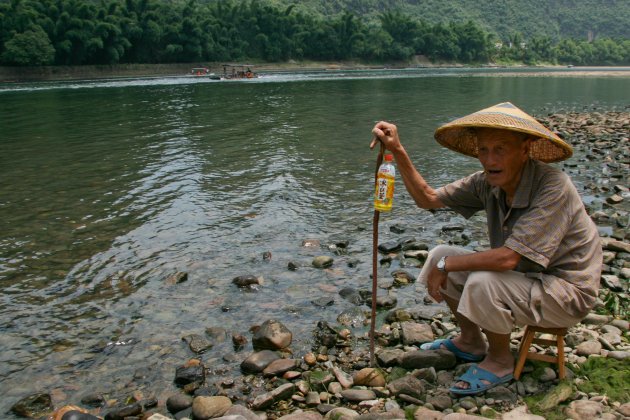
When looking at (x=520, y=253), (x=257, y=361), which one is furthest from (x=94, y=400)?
(x=520, y=253)

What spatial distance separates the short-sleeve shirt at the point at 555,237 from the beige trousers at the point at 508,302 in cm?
9

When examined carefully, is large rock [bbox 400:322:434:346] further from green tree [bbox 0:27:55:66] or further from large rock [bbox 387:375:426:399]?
green tree [bbox 0:27:55:66]

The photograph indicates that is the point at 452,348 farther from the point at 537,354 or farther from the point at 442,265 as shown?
the point at 442,265

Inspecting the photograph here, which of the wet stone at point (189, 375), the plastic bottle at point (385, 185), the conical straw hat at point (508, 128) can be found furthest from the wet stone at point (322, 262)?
the conical straw hat at point (508, 128)

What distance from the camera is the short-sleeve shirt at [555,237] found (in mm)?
3479

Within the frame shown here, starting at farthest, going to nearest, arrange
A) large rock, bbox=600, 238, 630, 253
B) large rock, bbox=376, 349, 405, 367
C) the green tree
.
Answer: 1. the green tree
2. large rock, bbox=600, 238, 630, 253
3. large rock, bbox=376, 349, 405, 367

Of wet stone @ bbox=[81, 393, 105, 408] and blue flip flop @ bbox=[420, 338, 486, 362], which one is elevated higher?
blue flip flop @ bbox=[420, 338, 486, 362]

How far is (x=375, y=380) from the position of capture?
4.34 meters

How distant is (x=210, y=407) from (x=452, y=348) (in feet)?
6.87

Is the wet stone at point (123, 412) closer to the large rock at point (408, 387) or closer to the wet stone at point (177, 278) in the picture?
the large rock at point (408, 387)

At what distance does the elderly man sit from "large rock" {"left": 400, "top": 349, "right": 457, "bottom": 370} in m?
0.34

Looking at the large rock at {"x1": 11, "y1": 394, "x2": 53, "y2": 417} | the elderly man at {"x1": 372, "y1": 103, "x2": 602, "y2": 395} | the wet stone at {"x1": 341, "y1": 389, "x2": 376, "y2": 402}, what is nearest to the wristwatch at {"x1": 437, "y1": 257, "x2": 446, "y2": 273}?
the elderly man at {"x1": 372, "y1": 103, "x2": 602, "y2": 395}

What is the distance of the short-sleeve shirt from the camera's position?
348cm

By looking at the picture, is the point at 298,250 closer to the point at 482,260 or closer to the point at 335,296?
the point at 335,296
